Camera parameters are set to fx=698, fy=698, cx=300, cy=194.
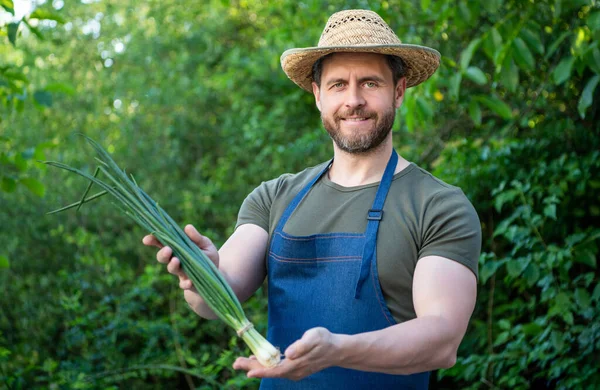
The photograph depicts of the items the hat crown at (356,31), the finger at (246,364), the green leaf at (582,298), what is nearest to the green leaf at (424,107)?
the green leaf at (582,298)

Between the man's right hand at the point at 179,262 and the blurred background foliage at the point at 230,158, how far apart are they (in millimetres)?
1282

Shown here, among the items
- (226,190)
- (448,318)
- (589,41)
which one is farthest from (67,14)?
(448,318)

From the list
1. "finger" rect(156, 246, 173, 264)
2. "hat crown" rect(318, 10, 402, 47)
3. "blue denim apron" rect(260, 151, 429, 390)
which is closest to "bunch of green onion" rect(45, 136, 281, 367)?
"finger" rect(156, 246, 173, 264)

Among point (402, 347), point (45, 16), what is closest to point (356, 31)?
point (402, 347)

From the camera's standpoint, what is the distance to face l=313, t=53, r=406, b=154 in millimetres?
2193

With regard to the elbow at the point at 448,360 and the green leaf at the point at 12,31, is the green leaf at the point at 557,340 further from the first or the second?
the green leaf at the point at 12,31

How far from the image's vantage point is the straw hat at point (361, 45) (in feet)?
7.21

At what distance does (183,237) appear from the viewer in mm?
1966

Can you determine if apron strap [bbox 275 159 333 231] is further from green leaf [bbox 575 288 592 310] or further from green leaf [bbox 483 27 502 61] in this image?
green leaf [bbox 575 288 592 310]

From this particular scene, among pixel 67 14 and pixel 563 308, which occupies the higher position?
pixel 67 14

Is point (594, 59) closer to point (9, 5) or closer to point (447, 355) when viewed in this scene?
point (447, 355)

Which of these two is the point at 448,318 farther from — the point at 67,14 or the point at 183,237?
the point at 67,14

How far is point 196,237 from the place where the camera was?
2.06 metres

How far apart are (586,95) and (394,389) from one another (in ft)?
6.44
